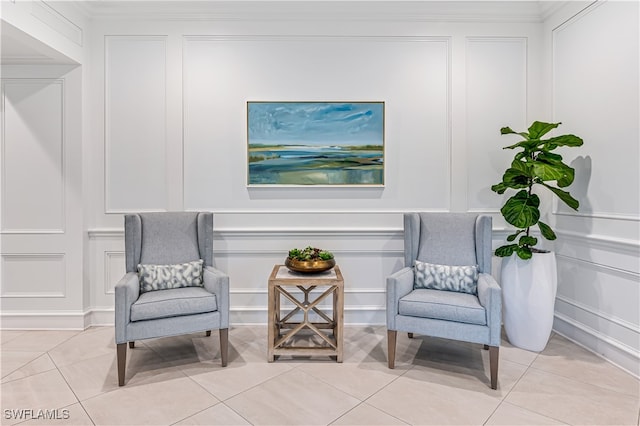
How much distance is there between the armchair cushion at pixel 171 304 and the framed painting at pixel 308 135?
116 cm

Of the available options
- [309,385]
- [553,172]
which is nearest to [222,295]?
[309,385]

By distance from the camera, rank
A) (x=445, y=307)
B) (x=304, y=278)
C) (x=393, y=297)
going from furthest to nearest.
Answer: (x=304, y=278)
(x=393, y=297)
(x=445, y=307)

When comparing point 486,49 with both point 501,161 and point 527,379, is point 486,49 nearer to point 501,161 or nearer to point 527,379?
point 501,161

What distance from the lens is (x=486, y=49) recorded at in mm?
3264

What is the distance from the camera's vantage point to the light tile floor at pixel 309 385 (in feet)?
6.40

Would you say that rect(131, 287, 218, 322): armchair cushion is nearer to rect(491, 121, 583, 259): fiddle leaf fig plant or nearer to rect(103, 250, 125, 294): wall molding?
rect(103, 250, 125, 294): wall molding

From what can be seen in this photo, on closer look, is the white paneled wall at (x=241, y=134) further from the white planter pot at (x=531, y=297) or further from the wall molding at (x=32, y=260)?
the white planter pot at (x=531, y=297)

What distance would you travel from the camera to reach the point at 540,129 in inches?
108

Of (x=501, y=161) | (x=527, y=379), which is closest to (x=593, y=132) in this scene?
(x=501, y=161)

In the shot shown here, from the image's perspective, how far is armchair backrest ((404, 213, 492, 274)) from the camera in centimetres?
279

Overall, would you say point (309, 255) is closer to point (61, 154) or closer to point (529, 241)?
point (529, 241)

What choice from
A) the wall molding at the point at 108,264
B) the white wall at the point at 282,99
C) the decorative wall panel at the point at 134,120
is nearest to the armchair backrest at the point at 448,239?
the white wall at the point at 282,99

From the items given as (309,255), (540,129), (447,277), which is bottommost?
(447,277)

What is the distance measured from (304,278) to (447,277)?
3.56 feet
